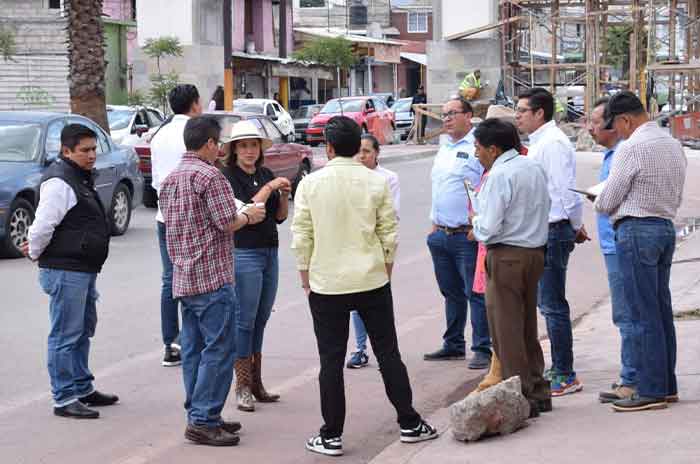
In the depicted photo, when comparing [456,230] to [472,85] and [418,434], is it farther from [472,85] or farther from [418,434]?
[472,85]

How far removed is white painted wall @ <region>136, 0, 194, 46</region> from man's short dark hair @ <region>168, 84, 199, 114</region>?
3310cm

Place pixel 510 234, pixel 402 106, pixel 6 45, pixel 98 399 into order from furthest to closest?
1. pixel 402 106
2. pixel 6 45
3. pixel 98 399
4. pixel 510 234

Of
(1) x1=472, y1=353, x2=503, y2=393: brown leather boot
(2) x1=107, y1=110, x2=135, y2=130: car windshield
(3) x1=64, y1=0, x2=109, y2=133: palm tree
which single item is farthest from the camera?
(2) x1=107, y1=110, x2=135, y2=130: car windshield

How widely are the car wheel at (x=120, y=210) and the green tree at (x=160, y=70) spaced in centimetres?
1819

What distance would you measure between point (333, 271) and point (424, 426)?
1051 millimetres

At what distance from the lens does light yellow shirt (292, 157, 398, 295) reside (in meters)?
6.53

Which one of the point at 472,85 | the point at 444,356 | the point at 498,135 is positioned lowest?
the point at 444,356

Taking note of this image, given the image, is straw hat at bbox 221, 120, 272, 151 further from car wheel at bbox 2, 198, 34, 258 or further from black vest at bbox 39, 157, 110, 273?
car wheel at bbox 2, 198, 34, 258

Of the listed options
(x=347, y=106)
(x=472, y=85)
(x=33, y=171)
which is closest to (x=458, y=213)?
(x=33, y=171)

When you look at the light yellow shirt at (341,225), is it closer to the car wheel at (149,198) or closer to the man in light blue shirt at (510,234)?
the man in light blue shirt at (510,234)

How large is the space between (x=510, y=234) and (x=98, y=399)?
112 inches

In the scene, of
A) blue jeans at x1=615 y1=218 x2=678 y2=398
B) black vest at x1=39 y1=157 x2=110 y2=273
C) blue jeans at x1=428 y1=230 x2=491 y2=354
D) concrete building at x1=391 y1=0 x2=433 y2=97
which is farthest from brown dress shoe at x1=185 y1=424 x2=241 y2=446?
concrete building at x1=391 y1=0 x2=433 y2=97

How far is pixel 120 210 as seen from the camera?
1702cm

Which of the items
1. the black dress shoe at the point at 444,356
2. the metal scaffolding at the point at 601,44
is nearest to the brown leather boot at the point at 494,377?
the black dress shoe at the point at 444,356
